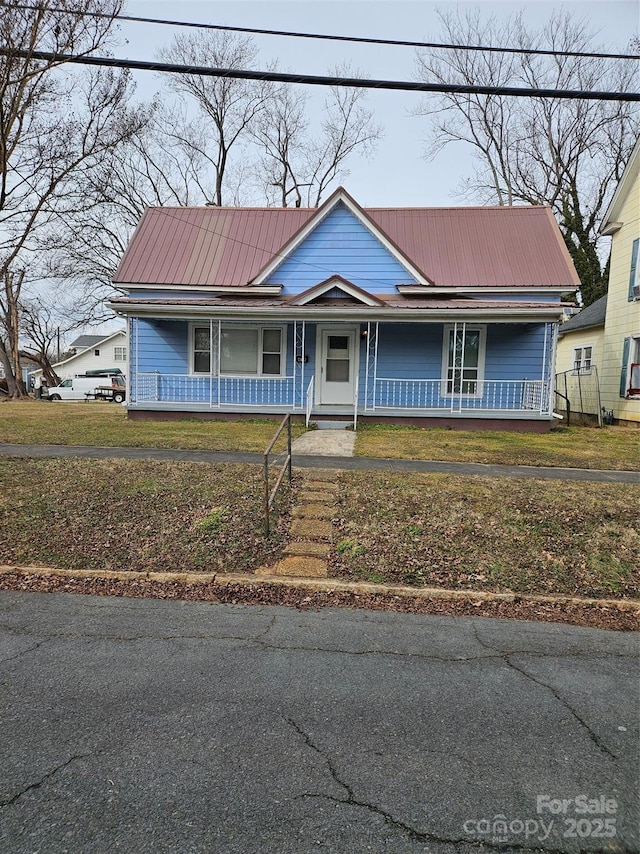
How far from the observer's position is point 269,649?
3561 millimetres

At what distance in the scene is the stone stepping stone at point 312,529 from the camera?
5.57 metres

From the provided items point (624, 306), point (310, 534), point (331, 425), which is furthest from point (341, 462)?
point (624, 306)

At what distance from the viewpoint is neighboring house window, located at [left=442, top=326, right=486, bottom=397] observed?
14.7m

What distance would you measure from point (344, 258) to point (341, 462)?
8.52 metres

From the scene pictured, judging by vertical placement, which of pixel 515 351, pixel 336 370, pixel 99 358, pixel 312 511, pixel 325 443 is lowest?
pixel 312 511

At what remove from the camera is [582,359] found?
65.5 ft

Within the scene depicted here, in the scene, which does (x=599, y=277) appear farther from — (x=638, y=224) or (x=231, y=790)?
(x=231, y=790)

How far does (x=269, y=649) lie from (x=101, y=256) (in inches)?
1312

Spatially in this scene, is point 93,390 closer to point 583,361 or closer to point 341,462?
point 583,361

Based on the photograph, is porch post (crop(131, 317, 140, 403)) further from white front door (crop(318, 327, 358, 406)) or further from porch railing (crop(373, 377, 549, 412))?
porch railing (crop(373, 377, 549, 412))

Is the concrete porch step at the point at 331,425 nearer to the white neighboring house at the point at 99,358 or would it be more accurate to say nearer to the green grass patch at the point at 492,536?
the green grass patch at the point at 492,536

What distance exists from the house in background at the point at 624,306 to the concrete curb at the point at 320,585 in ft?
44.0

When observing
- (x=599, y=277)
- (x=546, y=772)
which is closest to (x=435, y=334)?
(x=546, y=772)

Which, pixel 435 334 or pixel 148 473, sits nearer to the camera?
pixel 148 473
